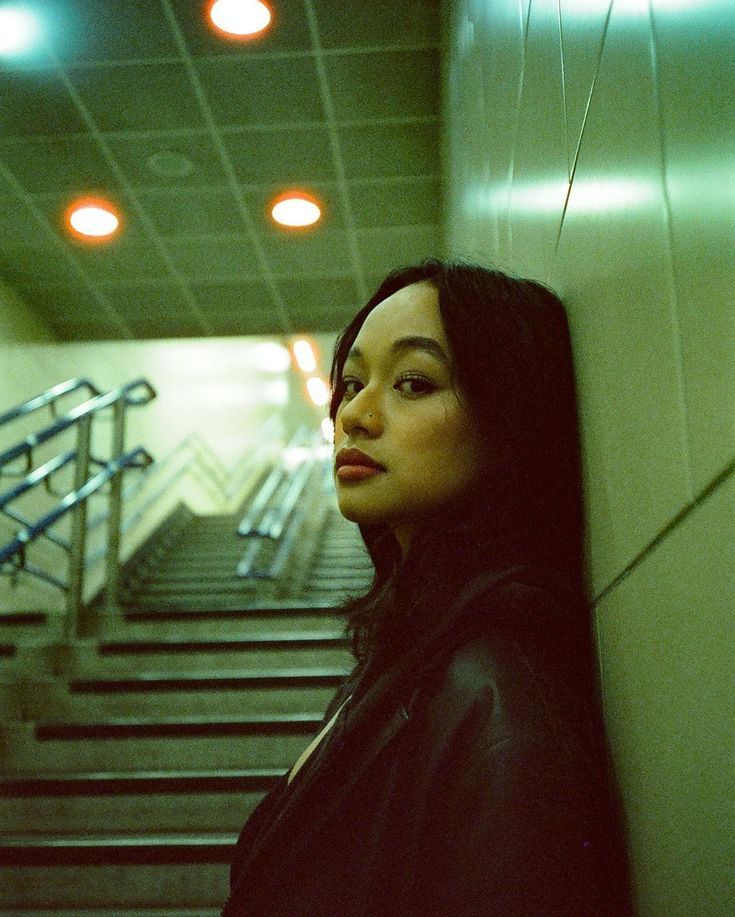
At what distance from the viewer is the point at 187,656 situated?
326cm

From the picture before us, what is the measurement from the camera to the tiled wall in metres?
0.49

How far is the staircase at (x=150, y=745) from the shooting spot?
2205mm

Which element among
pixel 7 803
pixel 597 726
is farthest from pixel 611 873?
pixel 7 803

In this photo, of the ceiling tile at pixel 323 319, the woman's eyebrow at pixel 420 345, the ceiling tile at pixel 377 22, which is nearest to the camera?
the woman's eyebrow at pixel 420 345

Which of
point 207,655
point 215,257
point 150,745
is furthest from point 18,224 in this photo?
point 150,745

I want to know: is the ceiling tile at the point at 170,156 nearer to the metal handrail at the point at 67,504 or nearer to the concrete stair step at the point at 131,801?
the metal handrail at the point at 67,504

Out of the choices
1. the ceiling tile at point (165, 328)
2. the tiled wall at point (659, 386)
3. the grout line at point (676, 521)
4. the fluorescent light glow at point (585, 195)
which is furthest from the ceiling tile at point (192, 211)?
the grout line at point (676, 521)

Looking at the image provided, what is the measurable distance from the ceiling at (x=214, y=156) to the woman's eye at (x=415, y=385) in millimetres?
3235

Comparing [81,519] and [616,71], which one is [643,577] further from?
[81,519]

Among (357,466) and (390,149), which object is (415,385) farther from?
(390,149)

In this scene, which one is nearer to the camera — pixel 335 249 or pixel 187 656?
pixel 187 656

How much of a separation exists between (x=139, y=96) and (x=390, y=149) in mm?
1396

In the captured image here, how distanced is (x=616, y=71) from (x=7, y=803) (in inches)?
103

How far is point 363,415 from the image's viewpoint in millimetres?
1044
